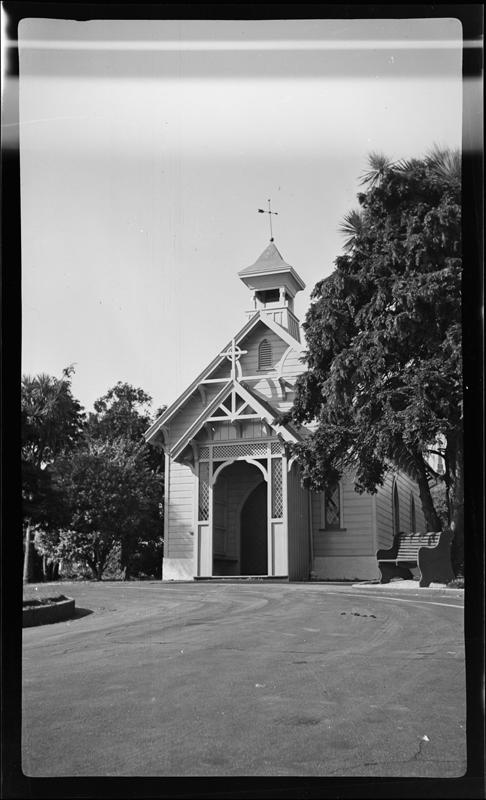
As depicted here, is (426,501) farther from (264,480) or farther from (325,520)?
(264,480)

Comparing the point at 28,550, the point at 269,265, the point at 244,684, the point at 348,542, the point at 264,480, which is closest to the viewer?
the point at 28,550

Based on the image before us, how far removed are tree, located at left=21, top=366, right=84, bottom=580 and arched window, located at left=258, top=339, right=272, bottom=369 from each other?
100cm

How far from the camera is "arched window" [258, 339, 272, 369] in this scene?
11.2 ft

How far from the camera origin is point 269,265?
2.94m

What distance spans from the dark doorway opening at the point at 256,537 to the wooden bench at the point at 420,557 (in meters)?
0.91

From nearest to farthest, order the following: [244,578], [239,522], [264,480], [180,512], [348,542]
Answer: [180,512], [348,542], [244,578], [264,480], [239,522]

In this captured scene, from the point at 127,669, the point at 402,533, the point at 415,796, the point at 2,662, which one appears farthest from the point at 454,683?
the point at 2,662

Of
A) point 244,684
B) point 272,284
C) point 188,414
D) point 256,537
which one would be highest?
point 272,284

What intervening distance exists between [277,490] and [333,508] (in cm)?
40

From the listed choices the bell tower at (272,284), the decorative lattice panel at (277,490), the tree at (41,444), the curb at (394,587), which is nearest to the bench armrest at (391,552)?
the curb at (394,587)

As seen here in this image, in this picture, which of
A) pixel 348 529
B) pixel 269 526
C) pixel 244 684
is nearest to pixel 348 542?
pixel 348 529

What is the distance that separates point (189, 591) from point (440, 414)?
1337mm

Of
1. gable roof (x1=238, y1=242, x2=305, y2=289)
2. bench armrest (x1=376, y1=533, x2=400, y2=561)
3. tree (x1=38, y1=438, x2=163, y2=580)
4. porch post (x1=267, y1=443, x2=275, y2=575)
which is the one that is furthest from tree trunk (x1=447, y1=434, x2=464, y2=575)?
porch post (x1=267, y1=443, x2=275, y2=575)

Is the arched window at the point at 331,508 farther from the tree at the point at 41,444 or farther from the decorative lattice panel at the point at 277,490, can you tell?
the tree at the point at 41,444
